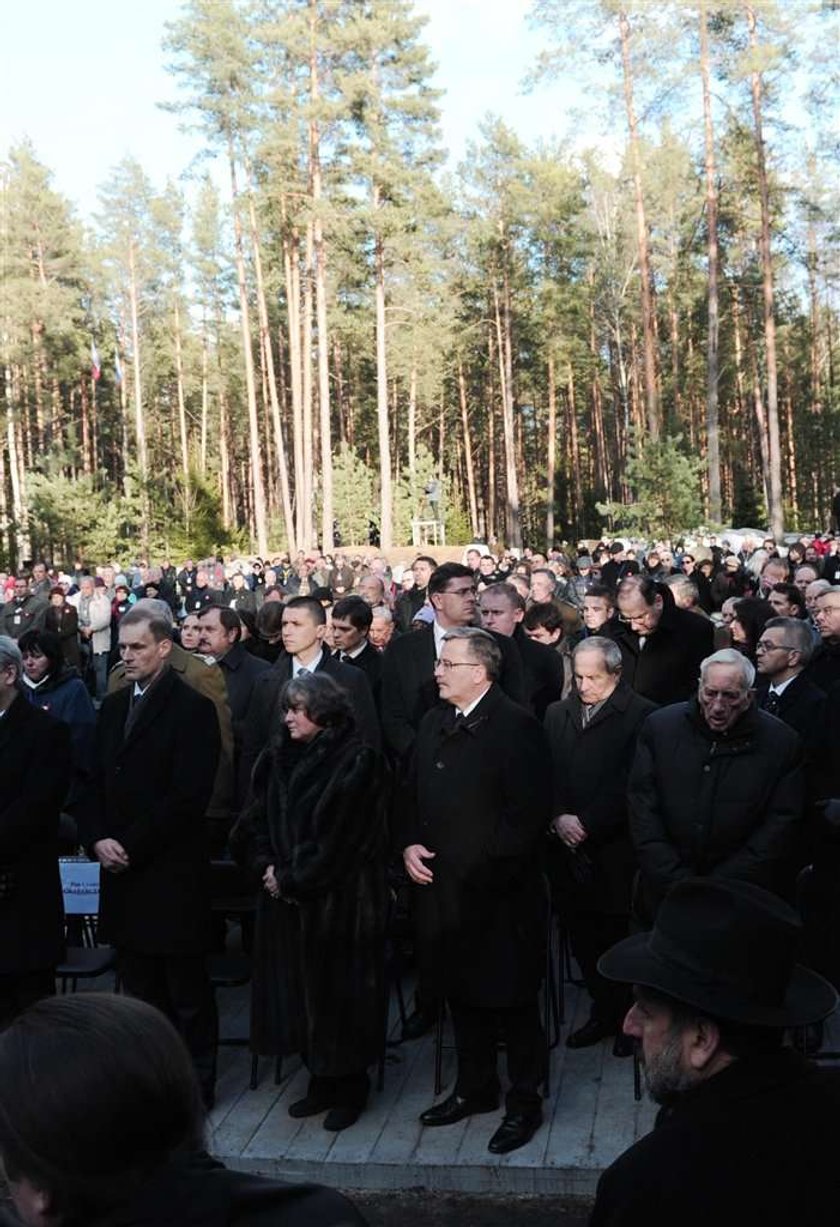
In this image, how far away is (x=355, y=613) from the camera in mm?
8047

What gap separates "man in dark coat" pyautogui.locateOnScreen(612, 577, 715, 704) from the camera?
8281 mm

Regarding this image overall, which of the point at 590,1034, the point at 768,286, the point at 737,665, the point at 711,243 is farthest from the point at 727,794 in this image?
the point at 768,286

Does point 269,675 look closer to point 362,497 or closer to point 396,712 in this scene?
point 396,712

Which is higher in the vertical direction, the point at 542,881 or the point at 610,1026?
the point at 542,881

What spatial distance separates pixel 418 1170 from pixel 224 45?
3745 centimetres

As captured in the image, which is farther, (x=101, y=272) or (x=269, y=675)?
(x=101, y=272)

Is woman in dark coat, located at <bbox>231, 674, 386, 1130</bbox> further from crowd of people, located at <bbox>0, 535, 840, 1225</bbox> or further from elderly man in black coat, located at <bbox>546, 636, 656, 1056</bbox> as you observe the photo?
elderly man in black coat, located at <bbox>546, 636, 656, 1056</bbox>

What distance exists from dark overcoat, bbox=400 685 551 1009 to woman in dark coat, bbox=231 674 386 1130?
0.26 meters

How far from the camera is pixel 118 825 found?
5574 millimetres

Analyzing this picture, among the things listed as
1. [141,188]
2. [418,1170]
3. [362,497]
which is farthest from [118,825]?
[141,188]

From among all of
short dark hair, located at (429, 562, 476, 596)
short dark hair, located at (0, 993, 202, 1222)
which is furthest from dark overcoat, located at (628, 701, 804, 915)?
short dark hair, located at (0, 993, 202, 1222)

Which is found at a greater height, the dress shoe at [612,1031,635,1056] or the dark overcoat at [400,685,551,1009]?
the dark overcoat at [400,685,551,1009]

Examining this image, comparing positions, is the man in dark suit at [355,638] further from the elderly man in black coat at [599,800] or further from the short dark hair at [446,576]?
the elderly man in black coat at [599,800]

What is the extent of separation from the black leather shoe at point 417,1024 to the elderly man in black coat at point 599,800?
2.49ft
